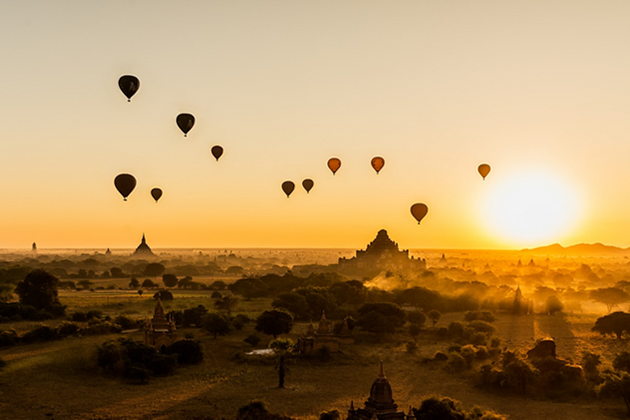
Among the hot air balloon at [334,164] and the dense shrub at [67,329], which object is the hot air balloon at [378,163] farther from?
the dense shrub at [67,329]

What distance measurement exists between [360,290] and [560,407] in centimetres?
4833

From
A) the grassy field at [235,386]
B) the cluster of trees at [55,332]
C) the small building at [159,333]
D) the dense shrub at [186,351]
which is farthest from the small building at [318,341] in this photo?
the cluster of trees at [55,332]

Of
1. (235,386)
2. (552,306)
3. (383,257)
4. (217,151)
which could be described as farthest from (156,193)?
(383,257)

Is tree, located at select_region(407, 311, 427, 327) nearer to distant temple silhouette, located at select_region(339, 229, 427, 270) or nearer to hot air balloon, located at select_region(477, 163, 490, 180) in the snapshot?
hot air balloon, located at select_region(477, 163, 490, 180)

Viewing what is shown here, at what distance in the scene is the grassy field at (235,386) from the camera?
34719 mm

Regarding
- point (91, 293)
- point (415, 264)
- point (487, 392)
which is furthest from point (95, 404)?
point (415, 264)

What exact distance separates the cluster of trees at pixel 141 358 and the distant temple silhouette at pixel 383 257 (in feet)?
319

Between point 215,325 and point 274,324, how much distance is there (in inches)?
206

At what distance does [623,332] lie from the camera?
6162cm

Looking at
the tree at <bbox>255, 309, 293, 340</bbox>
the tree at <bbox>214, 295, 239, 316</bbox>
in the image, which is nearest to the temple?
the tree at <bbox>255, 309, 293, 340</bbox>

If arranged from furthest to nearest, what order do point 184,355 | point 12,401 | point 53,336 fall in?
1. point 53,336
2. point 184,355
3. point 12,401

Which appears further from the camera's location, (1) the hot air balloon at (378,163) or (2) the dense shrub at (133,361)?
(1) the hot air balloon at (378,163)

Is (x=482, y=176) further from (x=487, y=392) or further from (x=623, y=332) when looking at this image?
(x=487, y=392)

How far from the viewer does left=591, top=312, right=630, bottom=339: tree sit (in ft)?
194
